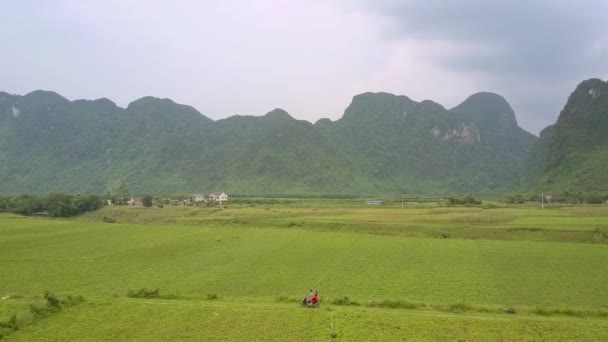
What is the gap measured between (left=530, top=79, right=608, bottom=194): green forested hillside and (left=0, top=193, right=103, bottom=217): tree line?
302 ft

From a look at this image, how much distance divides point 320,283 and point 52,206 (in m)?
69.9

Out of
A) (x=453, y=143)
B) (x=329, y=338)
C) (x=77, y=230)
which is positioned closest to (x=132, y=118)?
(x=453, y=143)

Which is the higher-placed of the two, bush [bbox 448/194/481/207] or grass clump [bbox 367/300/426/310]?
bush [bbox 448/194/481/207]

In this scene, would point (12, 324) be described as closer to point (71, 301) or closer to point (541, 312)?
point (71, 301)

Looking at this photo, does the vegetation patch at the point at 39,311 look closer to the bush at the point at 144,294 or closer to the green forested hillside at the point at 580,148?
the bush at the point at 144,294

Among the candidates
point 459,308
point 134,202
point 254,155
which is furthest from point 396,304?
point 254,155

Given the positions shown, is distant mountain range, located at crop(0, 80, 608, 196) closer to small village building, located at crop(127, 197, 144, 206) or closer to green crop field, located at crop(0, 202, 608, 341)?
small village building, located at crop(127, 197, 144, 206)

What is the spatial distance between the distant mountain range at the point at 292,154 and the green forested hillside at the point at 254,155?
434mm

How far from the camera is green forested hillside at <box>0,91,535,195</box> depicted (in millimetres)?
147250

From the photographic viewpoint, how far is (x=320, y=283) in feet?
77.3

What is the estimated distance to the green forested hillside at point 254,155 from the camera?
147m

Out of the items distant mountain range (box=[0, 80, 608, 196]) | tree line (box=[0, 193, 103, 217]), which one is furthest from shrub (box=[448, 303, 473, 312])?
distant mountain range (box=[0, 80, 608, 196])

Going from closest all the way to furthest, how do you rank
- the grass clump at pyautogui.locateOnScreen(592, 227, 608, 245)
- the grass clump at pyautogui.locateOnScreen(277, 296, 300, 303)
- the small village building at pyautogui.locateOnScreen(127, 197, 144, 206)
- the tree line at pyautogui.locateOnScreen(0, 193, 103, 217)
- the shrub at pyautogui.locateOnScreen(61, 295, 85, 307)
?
the shrub at pyautogui.locateOnScreen(61, 295, 85, 307) → the grass clump at pyautogui.locateOnScreen(277, 296, 300, 303) → the grass clump at pyautogui.locateOnScreen(592, 227, 608, 245) → the tree line at pyautogui.locateOnScreen(0, 193, 103, 217) → the small village building at pyautogui.locateOnScreen(127, 197, 144, 206)

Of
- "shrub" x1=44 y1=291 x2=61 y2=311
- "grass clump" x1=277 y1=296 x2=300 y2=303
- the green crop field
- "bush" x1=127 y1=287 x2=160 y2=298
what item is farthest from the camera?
"bush" x1=127 y1=287 x2=160 y2=298
